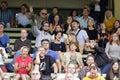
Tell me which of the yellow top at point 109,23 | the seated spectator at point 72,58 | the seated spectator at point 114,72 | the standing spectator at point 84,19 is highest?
the standing spectator at point 84,19

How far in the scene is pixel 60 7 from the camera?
16.0 metres

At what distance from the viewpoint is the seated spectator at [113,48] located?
12502 millimetres

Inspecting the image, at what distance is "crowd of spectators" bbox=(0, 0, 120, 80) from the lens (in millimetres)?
11055

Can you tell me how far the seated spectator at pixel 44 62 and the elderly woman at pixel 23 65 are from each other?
0.19m

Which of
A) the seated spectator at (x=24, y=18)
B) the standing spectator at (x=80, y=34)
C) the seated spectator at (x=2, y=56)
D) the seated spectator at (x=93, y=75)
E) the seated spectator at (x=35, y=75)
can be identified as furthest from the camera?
the seated spectator at (x=24, y=18)

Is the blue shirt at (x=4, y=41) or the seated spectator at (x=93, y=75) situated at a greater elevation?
the blue shirt at (x=4, y=41)

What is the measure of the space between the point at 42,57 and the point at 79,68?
94cm

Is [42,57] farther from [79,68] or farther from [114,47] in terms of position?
[114,47]

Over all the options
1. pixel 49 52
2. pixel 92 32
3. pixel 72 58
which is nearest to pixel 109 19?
pixel 92 32

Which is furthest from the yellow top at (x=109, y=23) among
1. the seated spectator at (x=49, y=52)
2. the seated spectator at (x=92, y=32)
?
the seated spectator at (x=49, y=52)

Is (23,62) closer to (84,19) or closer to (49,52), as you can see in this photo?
(49,52)

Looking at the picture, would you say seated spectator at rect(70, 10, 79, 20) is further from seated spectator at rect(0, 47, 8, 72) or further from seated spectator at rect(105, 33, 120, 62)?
seated spectator at rect(0, 47, 8, 72)

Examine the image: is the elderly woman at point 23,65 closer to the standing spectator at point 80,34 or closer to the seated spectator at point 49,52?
the seated spectator at point 49,52

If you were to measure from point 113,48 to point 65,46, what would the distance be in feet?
3.89
